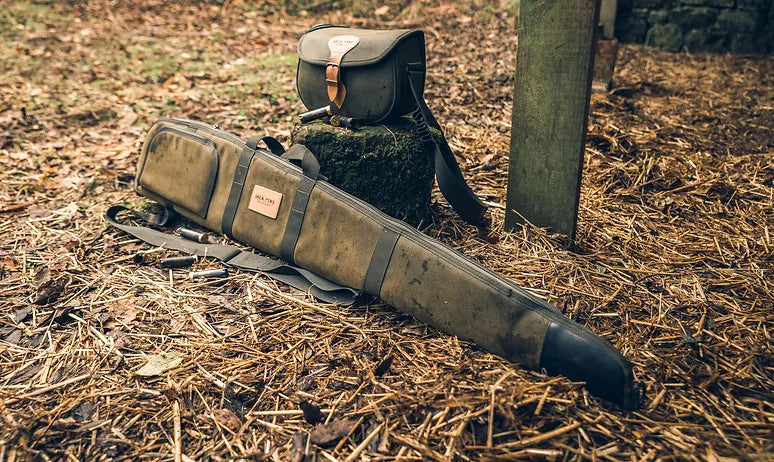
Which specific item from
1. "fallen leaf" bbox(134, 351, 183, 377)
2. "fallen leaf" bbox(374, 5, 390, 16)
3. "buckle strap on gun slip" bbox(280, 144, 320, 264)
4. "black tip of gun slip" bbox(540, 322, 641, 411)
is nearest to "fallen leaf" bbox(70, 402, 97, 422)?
"fallen leaf" bbox(134, 351, 183, 377)

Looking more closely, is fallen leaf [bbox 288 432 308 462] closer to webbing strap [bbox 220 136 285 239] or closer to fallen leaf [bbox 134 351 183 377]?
fallen leaf [bbox 134 351 183 377]

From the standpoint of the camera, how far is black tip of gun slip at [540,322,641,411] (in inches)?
72.4

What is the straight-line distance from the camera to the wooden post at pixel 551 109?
2.46 metres

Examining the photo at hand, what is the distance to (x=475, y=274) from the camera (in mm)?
2164

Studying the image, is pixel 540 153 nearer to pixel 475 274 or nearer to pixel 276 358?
pixel 475 274

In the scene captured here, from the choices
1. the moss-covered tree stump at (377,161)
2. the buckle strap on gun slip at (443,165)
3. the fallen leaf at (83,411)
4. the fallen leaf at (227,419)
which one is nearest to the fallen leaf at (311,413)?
the fallen leaf at (227,419)

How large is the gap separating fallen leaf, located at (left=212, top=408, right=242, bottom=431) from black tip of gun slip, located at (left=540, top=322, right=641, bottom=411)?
1.04 m

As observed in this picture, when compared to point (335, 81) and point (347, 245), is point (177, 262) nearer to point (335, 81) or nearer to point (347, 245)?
point (347, 245)

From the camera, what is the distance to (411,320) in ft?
7.77

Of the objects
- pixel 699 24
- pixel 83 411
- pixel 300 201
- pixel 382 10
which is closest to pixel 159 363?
pixel 83 411

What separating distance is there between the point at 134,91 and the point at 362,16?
3.06m

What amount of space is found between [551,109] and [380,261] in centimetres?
104

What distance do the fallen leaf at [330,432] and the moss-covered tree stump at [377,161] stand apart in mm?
1245

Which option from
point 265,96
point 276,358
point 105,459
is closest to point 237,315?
point 276,358
